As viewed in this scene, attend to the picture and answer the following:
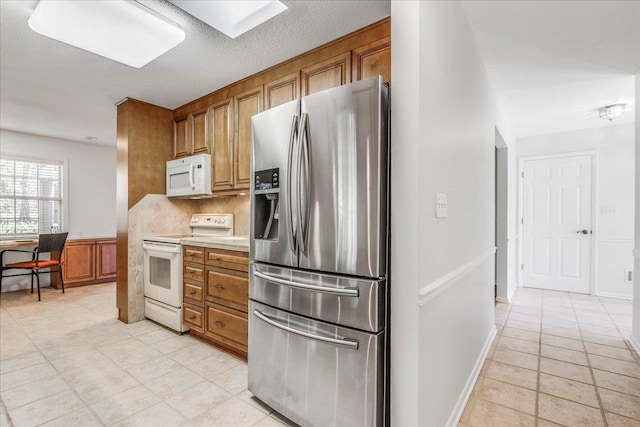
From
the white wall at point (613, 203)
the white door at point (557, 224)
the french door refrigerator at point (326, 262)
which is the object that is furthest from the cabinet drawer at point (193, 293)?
the white wall at point (613, 203)

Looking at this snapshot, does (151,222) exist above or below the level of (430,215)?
below

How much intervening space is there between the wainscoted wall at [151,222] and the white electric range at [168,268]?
0.07m

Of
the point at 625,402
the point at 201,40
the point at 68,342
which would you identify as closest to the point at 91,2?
the point at 201,40

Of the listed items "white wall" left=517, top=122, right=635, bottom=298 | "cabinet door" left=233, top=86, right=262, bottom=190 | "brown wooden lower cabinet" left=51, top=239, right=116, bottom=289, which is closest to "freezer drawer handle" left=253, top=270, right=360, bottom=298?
"cabinet door" left=233, top=86, right=262, bottom=190

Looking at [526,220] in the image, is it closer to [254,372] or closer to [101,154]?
[254,372]

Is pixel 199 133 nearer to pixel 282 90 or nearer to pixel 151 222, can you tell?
pixel 151 222

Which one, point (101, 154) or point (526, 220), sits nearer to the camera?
point (526, 220)

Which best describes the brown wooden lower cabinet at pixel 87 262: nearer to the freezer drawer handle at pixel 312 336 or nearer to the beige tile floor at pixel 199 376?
the beige tile floor at pixel 199 376

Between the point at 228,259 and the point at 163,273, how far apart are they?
1.09 m

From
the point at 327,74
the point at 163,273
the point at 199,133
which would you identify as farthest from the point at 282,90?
the point at 163,273

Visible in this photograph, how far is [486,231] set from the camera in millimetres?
A: 2611

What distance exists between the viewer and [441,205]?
4.95ft

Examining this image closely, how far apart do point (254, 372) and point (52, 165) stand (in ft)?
17.9

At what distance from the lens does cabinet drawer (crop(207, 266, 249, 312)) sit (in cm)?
239
